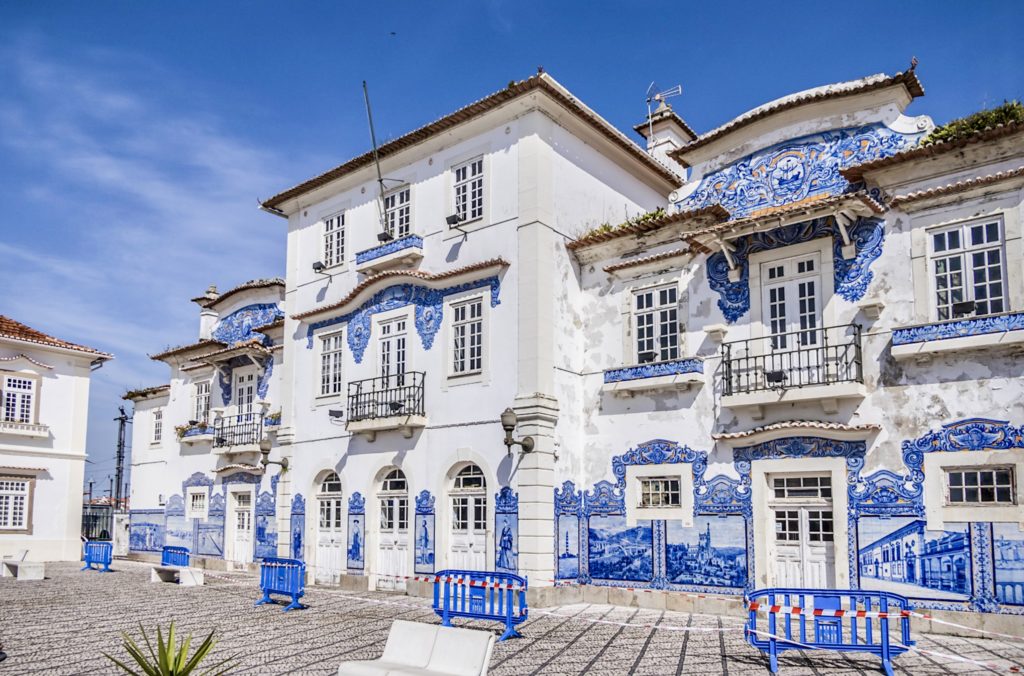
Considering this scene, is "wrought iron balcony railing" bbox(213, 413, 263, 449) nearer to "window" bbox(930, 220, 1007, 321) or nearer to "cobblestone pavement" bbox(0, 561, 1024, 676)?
"cobblestone pavement" bbox(0, 561, 1024, 676)

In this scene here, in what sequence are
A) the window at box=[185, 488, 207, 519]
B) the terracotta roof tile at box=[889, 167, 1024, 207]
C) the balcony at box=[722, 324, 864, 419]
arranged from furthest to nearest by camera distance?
the window at box=[185, 488, 207, 519] < the balcony at box=[722, 324, 864, 419] < the terracotta roof tile at box=[889, 167, 1024, 207]

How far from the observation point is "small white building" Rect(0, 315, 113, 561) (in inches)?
1094

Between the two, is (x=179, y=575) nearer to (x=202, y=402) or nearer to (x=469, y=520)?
(x=469, y=520)

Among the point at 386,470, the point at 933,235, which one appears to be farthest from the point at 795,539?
the point at 386,470

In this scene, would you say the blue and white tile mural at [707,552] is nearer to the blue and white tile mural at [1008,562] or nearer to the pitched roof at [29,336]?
the blue and white tile mural at [1008,562]

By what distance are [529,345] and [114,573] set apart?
13.4 metres

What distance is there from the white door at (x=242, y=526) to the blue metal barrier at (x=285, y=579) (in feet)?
26.9

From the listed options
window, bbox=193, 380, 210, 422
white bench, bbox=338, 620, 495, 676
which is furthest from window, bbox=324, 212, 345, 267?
white bench, bbox=338, 620, 495, 676

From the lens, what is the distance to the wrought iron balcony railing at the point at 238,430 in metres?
22.9

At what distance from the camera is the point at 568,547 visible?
16016mm

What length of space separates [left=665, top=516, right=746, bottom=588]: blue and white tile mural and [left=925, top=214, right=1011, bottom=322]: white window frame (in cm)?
441

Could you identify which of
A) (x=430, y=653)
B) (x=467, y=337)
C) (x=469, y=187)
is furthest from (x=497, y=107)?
(x=430, y=653)

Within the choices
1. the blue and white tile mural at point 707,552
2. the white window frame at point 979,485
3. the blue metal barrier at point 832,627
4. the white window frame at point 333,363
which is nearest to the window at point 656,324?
the blue and white tile mural at point 707,552

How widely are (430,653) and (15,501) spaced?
82.3 feet
